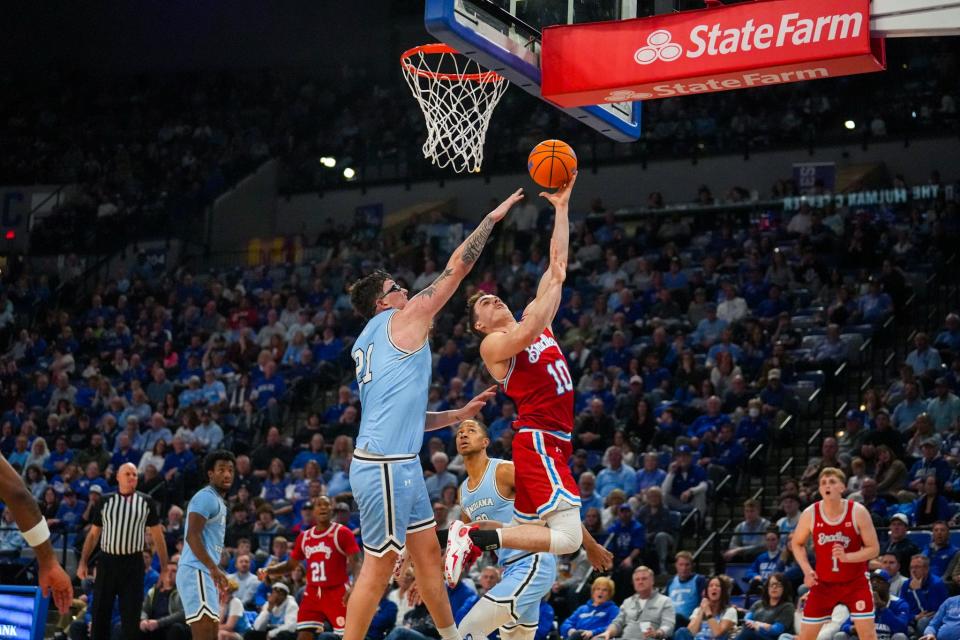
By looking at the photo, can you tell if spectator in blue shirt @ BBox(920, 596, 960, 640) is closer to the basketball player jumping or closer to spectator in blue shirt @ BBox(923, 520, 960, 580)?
spectator in blue shirt @ BBox(923, 520, 960, 580)

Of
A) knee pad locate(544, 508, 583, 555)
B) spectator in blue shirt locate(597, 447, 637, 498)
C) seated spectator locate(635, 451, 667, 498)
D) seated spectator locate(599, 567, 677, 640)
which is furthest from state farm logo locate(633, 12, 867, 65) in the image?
spectator in blue shirt locate(597, 447, 637, 498)

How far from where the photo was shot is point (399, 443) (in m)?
7.50

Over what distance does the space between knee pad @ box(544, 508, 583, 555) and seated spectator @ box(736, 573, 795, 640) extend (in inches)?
167

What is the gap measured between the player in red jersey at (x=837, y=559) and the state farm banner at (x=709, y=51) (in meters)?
3.41

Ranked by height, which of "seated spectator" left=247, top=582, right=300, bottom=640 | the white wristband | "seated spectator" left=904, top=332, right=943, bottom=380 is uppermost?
"seated spectator" left=904, top=332, right=943, bottom=380

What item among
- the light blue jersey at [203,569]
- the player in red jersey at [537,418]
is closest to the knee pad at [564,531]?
the player in red jersey at [537,418]

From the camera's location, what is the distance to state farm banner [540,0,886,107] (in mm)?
8320

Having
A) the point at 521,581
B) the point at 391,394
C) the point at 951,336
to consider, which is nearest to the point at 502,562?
the point at 521,581

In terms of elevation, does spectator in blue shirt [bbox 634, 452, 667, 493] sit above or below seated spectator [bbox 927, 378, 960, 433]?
below

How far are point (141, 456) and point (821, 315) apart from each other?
10136 millimetres

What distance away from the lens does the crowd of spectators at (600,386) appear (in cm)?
1345

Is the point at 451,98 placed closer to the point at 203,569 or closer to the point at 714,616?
the point at 203,569

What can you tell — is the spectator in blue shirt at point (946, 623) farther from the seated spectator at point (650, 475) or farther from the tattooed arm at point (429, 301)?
the tattooed arm at point (429, 301)

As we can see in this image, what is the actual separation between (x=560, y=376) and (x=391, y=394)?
1100 millimetres
